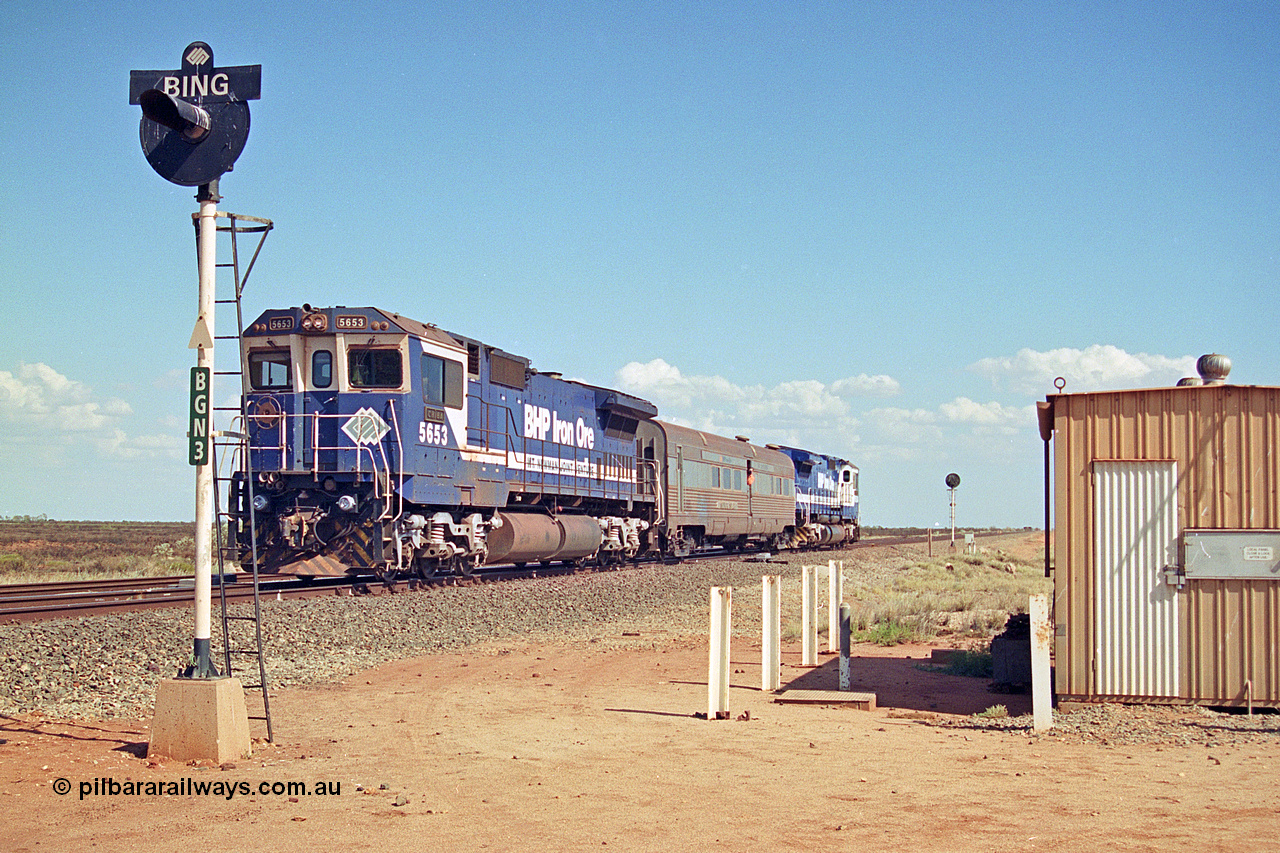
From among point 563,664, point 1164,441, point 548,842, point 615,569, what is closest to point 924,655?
point 563,664

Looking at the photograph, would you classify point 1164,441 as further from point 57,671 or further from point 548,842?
point 57,671

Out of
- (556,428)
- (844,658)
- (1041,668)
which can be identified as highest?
(556,428)

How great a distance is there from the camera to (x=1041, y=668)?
891cm

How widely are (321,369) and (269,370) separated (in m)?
0.92

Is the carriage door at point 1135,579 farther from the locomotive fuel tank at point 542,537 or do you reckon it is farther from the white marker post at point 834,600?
the locomotive fuel tank at point 542,537

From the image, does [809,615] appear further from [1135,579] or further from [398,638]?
[398,638]

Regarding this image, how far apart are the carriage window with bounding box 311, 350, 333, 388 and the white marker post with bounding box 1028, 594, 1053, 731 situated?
12764 mm

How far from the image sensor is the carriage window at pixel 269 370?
18564 millimetres

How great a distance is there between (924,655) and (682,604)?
6.22 m

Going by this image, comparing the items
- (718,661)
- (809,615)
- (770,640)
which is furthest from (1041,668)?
(809,615)

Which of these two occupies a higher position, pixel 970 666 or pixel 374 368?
pixel 374 368

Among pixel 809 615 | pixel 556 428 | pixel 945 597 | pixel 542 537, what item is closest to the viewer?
pixel 809 615

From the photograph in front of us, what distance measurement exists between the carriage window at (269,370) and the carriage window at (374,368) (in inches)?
42.5

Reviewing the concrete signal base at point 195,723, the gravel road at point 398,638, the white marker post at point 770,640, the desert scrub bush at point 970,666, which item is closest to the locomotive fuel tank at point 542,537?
the gravel road at point 398,638
